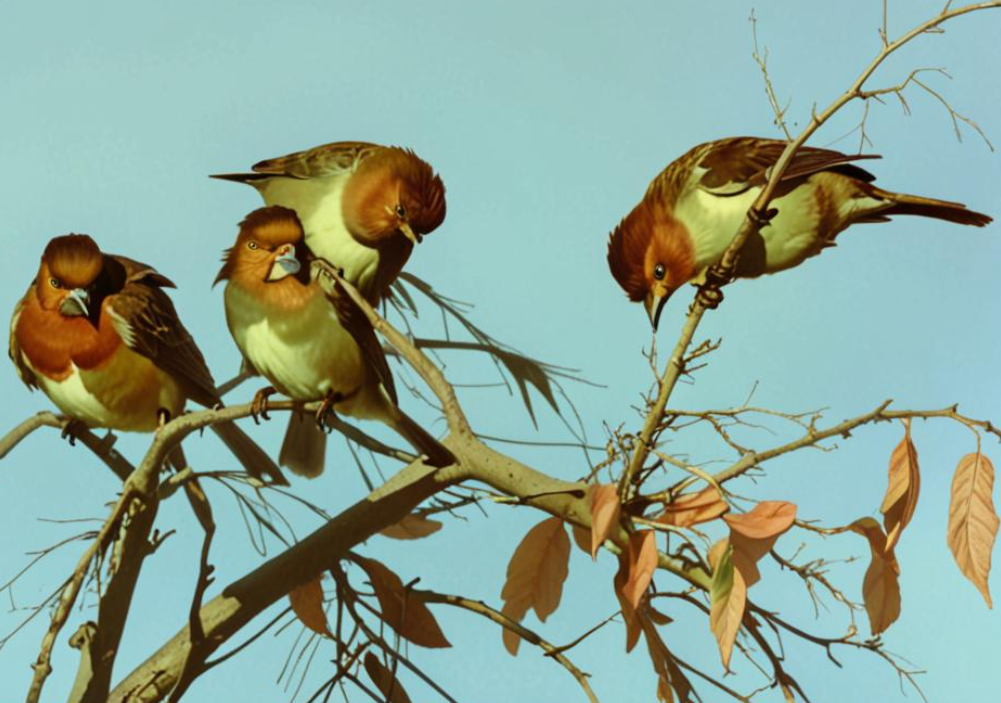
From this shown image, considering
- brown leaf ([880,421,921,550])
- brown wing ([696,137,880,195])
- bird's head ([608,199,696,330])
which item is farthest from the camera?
bird's head ([608,199,696,330])

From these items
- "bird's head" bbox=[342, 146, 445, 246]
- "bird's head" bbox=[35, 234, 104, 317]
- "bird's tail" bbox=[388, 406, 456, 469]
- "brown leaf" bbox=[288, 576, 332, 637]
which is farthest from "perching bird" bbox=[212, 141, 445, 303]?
"brown leaf" bbox=[288, 576, 332, 637]

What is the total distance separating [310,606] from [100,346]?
0.76 m

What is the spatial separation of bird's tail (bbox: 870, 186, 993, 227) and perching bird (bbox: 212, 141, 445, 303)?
3.85ft

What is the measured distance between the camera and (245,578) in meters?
2.67

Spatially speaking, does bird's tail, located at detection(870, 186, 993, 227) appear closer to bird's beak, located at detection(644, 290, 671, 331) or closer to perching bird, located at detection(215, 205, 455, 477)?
bird's beak, located at detection(644, 290, 671, 331)

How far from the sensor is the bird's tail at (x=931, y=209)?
2.98m

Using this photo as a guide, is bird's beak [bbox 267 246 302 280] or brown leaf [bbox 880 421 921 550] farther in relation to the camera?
bird's beak [bbox 267 246 302 280]

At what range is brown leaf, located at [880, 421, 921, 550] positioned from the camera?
2.12 meters

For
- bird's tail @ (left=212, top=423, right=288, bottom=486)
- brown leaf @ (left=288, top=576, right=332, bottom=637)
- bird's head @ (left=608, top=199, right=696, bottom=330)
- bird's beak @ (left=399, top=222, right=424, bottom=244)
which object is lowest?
brown leaf @ (left=288, top=576, right=332, bottom=637)

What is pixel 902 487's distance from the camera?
6.97ft

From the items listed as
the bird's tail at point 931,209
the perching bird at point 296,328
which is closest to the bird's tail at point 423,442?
the perching bird at point 296,328

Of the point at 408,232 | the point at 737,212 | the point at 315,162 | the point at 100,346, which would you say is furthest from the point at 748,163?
the point at 100,346

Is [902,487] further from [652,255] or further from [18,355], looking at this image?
[18,355]

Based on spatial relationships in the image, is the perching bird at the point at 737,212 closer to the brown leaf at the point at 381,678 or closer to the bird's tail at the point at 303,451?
the bird's tail at the point at 303,451
